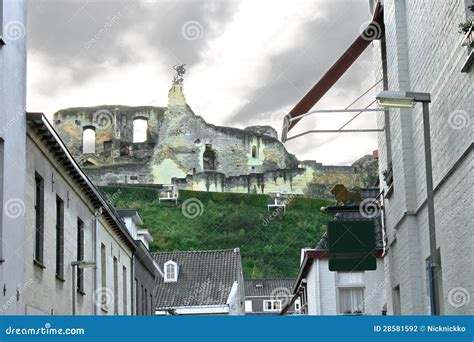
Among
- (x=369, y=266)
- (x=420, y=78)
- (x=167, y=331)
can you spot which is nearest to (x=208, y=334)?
(x=167, y=331)

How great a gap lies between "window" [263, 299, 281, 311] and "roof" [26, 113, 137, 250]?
170 feet

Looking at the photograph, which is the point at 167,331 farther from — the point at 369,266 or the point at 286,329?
the point at 369,266

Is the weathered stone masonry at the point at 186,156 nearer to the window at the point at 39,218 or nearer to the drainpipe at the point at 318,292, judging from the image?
the drainpipe at the point at 318,292

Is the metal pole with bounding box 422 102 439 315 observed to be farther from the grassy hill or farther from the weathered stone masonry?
the weathered stone masonry

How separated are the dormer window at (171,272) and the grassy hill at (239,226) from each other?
101ft

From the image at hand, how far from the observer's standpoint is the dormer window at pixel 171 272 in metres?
56.9

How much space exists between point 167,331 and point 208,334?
0.35 meters

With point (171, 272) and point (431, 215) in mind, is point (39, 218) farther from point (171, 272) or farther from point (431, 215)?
point (171, 272)

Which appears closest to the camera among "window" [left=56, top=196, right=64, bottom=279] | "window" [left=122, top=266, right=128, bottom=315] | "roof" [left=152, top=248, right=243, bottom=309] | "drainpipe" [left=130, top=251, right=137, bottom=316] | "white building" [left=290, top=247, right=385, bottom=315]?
"window" [left=56, top=196, right=64, bottom=279]

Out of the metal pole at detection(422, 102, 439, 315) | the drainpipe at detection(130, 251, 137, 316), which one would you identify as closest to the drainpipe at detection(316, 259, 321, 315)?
the drainpipe at detection(130, 251, 137, 316)

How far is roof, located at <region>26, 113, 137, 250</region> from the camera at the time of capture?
16.6m

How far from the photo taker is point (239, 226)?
9650cm

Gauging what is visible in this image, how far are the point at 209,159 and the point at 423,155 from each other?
8999 cm

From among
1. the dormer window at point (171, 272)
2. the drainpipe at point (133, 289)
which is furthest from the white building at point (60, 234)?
the dormer window at point (171, 272)
